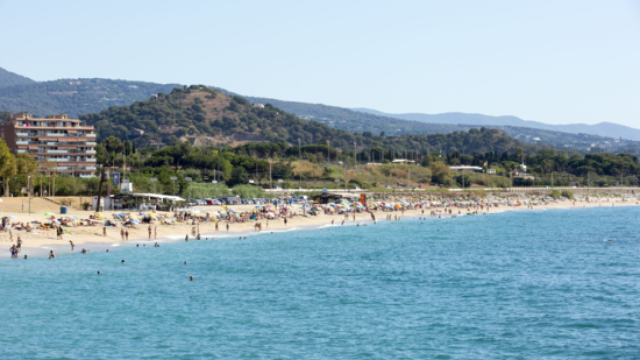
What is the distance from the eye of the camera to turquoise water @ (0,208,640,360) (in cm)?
2106

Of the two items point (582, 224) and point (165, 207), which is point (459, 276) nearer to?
point (165, 207)

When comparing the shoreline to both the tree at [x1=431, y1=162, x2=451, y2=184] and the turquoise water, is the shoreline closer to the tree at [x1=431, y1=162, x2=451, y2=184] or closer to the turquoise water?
the turquoise water

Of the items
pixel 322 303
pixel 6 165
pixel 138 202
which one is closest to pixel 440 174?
pixel 138 202

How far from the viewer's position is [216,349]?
68.4 ft

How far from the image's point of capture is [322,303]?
27484 mm

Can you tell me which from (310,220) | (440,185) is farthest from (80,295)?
(440,185)

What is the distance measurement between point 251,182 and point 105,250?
54981mm

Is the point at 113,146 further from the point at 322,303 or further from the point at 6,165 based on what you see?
the point at 322,303

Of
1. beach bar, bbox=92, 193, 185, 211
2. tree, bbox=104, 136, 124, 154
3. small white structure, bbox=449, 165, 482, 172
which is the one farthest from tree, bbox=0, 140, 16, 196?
small white structure, bbox=449, 165, 482, 172

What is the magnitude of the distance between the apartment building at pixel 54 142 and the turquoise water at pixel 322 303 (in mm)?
56687

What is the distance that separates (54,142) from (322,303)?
81.4 metres

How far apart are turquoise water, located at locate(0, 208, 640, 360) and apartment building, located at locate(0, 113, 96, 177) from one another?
186 feet

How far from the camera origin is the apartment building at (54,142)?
3728 inches

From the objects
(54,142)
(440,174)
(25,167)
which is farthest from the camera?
(440,174)
